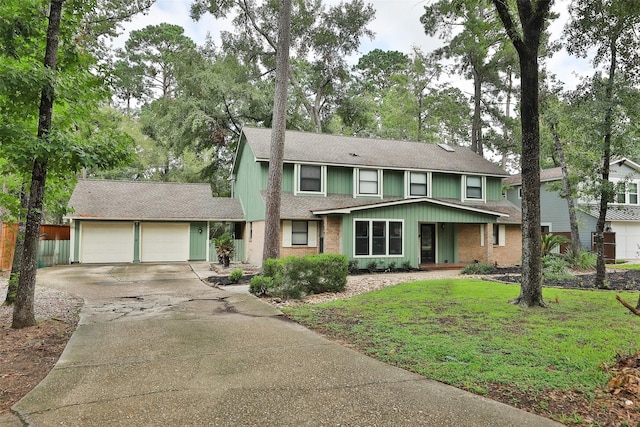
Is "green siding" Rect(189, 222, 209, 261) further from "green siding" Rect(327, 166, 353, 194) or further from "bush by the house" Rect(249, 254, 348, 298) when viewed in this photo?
"bush by the house" Rect(249, 254, 348, 298)

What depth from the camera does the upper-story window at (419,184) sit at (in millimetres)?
19750

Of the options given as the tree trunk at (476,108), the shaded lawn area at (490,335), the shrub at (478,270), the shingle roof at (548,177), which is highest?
the tree trunk at (476,108)

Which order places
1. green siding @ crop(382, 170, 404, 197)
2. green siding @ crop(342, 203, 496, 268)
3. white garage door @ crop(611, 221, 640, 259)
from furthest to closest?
white garage door @ crop(611, 221, 640, 259)
green siding @ crop(382, 170, 404, 197)
green siding @ crop(342, 203, 496, 268)

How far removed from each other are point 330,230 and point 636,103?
10.6 m

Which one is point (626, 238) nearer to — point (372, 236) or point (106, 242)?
point (372, 236)

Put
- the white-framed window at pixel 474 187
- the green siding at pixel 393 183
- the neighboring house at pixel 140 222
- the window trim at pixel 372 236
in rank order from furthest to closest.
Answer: the white-framed window at pixel 474 187 → the neighboring house at pixel 140 222 → the green siding at pixel 393 183 → the window trim at pixel 372 236

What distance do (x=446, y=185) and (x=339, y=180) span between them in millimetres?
5870

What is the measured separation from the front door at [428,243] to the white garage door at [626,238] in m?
12.1

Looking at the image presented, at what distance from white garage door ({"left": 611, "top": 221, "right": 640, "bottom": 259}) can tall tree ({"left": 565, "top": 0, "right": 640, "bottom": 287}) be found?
1569cm

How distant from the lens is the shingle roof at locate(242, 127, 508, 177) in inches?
734

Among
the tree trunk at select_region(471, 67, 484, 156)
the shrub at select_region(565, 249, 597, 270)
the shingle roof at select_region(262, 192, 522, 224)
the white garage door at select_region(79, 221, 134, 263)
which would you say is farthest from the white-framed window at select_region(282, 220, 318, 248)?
the tree trunk at select_region(471, 67, 484, 156)

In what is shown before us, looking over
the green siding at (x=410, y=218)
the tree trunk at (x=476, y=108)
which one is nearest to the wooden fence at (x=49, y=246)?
the green siding at (x=410, y=218)

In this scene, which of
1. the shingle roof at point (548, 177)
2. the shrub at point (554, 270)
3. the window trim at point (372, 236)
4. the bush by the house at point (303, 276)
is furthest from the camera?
the shingle roof at point (548, 177)

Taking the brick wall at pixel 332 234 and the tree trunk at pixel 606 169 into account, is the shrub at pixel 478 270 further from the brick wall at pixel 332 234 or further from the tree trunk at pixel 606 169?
the brick wall at pixel 332 234
